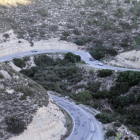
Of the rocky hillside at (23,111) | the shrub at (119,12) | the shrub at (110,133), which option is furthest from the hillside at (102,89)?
the shrub at (119,12)

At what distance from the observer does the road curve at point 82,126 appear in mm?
19281

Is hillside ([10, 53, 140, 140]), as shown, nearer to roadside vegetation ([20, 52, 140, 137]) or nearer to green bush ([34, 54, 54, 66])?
roadside vegetation ([20, 52, 140, 137])

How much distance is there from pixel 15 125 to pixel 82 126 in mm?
8138

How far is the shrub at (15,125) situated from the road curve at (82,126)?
4.82 meters

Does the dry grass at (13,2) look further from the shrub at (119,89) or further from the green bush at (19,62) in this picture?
the shrub at (119,89)

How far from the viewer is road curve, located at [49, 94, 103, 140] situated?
63.3ft

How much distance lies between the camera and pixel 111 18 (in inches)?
2576

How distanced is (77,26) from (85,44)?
869 centimetres

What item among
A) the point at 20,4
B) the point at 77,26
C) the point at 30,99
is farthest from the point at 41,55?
the point at 30,99

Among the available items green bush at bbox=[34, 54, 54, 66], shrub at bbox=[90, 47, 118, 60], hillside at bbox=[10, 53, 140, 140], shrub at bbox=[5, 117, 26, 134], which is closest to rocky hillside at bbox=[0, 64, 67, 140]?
shrub at bbox=[5, 117, 26, 134]

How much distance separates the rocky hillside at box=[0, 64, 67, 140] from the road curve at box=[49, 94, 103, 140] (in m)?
1.52

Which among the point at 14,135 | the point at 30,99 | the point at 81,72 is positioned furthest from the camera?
the point at 81,72

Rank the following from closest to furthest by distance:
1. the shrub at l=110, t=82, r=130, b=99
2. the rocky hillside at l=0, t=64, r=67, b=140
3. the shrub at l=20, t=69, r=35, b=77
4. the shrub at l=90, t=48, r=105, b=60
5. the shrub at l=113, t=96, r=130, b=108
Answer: the rocky hillside at l=0, t=64, r=67, b=140, the shrub at l=113, t=96, r=130, b=108, the shrub at l=110, t=82, r=130, b=99, the shrub at l=20, t=69, r=35, b=77, the shrub at l=90, t=48, r=105, b=60

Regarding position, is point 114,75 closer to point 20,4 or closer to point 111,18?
point 111,18
